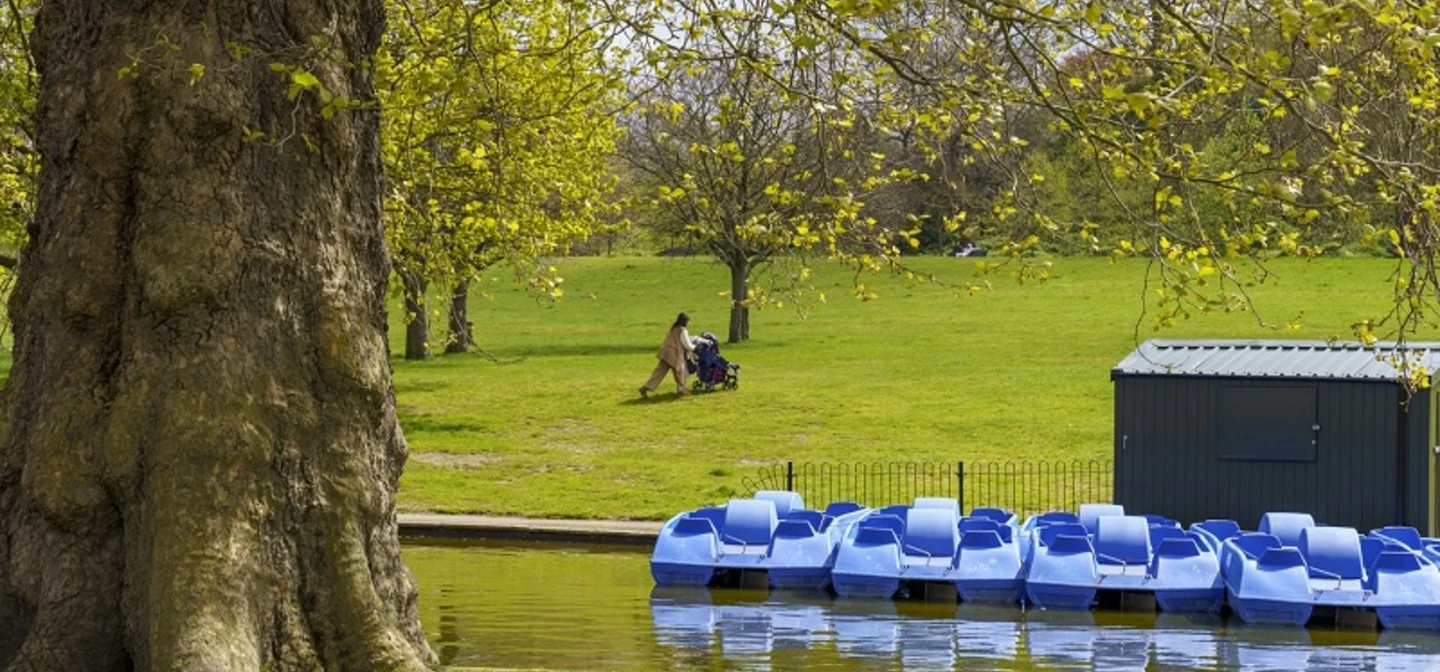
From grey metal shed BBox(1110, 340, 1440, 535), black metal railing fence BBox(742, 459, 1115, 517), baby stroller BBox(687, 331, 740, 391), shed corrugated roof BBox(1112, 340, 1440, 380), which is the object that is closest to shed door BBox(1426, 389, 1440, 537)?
grey metal shed BBox(1110, 340, 1440, 535)

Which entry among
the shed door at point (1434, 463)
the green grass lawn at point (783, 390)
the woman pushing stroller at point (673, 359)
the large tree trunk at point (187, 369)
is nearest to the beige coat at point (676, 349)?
the woman pushing stroller at point (673, 359)

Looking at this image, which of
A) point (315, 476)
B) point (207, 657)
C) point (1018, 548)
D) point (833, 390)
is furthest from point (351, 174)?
point (833, 390)

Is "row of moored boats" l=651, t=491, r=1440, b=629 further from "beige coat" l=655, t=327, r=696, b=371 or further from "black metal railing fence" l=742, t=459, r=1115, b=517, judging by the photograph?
"beige coat" l=655, t=327, r=696, b=371

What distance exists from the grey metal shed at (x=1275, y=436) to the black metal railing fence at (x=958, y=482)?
8.70ft

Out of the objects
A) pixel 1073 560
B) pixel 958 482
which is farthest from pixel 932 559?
pixel 958 482

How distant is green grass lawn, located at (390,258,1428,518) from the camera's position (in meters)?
30.7

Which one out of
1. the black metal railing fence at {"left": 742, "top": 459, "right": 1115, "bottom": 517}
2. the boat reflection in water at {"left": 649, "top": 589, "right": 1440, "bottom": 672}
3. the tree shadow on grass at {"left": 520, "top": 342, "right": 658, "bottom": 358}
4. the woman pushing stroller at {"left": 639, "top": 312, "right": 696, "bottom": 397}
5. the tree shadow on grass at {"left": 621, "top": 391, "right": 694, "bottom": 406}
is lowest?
the boat reflection in water at {"left": 649, "top": 589, "right": 1440, "bottom": 672}

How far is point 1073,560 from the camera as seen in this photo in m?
20.3

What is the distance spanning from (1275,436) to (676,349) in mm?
16076

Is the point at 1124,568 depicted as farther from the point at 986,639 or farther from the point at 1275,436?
the point at 1275,436

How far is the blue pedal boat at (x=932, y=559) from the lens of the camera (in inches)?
810

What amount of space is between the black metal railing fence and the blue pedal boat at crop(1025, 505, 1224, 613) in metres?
6.05

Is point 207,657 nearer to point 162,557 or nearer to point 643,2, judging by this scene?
point 162,557

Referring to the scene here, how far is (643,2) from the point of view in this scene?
545 inches
